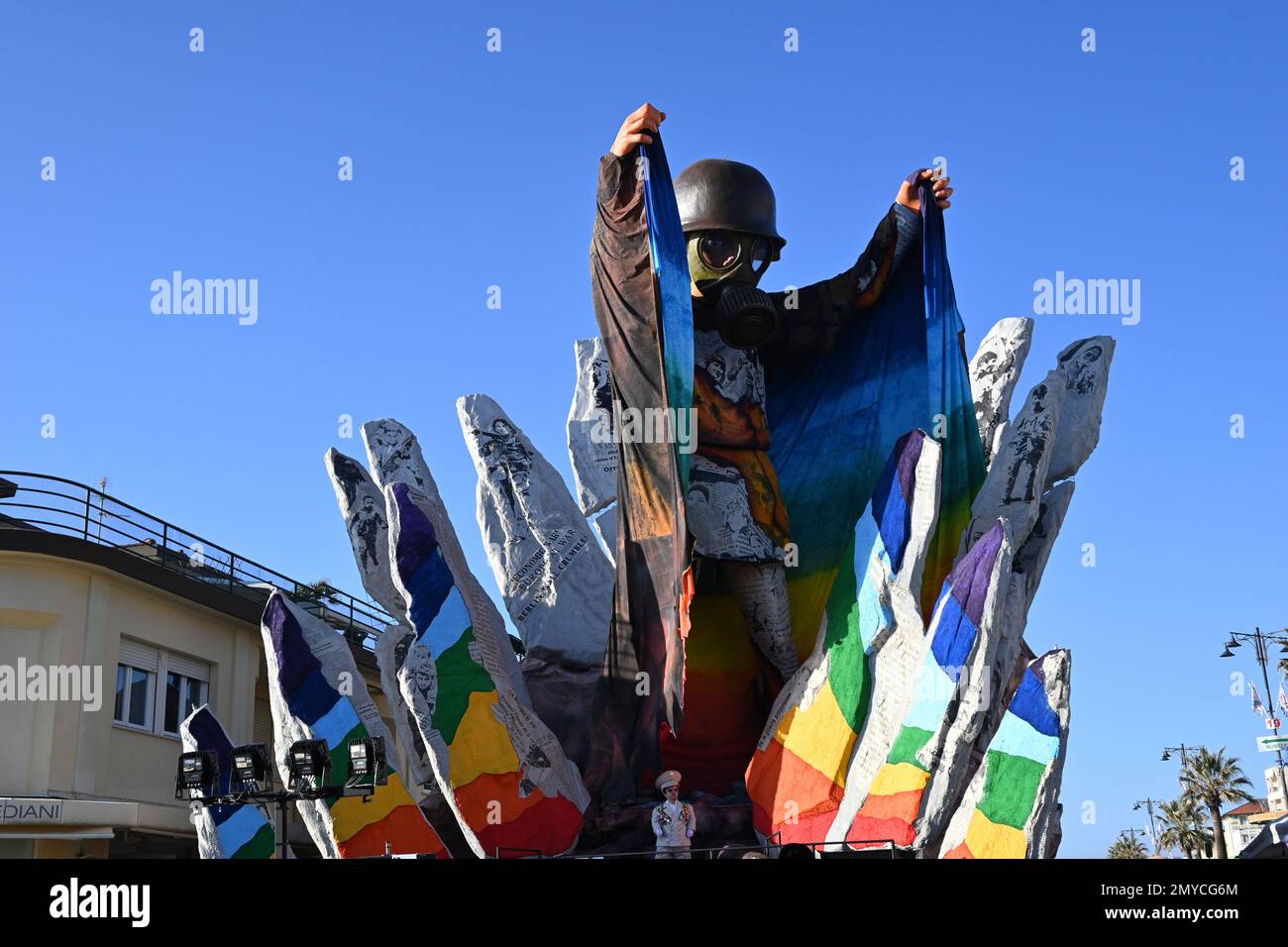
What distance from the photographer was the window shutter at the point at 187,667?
661 inches

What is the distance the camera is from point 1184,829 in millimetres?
39312

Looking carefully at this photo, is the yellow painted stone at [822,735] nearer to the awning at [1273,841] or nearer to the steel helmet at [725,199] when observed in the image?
the awning at [1273,841]

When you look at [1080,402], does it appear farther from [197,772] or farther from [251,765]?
[197,772]

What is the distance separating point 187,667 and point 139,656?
96 cm

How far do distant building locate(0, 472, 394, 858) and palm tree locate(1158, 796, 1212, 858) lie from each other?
29407mm

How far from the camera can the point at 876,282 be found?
11.7m

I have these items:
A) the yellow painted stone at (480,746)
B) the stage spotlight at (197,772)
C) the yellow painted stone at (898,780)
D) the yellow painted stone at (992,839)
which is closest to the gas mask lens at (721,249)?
the yellow painted stone at (480,746)

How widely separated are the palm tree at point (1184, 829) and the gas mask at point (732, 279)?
32517mm

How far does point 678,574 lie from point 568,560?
90.5 inches

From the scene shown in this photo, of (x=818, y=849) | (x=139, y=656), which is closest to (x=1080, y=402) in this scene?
(x=818, y=849)
